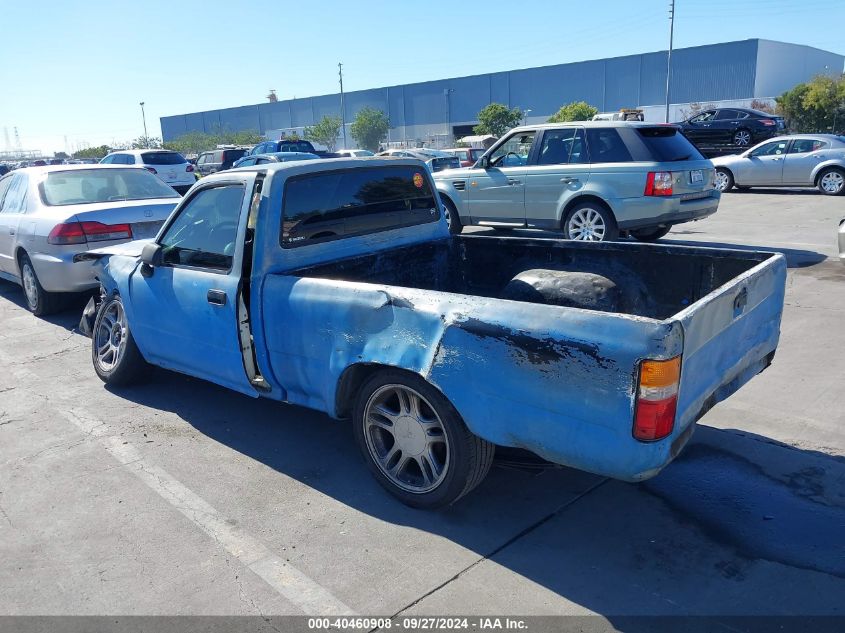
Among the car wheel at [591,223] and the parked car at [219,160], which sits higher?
the parked car at [219,160]

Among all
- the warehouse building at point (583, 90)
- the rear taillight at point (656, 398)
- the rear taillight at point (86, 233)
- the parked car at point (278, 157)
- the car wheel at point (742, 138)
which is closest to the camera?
the rear taillight at point (656, 398)

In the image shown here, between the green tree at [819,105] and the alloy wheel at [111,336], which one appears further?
the green tree at [819,105]

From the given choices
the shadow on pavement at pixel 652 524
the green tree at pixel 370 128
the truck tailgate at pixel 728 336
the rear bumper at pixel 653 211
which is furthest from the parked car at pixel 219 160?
the green tree at pixel 370 128

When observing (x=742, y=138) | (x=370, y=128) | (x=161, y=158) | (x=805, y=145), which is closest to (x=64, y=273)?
(x=161, y=158)

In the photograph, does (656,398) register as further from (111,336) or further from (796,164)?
(796,164)

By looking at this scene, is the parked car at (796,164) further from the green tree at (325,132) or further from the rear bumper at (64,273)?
the green tree at (325,132)

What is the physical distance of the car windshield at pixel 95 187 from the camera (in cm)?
815

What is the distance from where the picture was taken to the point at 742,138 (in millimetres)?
24141

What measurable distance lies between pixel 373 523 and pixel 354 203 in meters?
2.17

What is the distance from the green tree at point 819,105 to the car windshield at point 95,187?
36.8 metres

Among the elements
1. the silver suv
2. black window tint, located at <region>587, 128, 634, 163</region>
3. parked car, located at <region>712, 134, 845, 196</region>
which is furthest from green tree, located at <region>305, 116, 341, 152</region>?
black window tint, located at <region>587, 128, 634, 163</region>

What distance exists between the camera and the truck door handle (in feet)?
14.1

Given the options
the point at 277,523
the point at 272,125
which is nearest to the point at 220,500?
the point at 277,523

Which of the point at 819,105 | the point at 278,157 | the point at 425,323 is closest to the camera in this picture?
the point at 425,323
